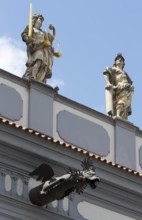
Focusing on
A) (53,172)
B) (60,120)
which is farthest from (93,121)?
(53,172)

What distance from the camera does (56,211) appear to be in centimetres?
1258

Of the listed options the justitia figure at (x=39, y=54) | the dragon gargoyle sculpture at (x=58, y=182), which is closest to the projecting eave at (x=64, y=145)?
the dragon gargoyle sculpture at (x=58, y=182)

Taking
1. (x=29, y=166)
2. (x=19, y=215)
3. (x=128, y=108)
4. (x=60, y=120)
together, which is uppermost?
(x=128, y=108)

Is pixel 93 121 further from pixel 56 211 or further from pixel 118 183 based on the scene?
pixel 56 211

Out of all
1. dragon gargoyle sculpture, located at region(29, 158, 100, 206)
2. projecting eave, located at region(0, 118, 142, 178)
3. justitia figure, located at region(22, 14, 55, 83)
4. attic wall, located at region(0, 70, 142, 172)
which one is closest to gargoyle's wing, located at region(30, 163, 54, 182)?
dragon gargoyle sculpture, located at region(29, 158, 100, 206)

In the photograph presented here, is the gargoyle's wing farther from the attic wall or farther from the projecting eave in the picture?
the attic wall

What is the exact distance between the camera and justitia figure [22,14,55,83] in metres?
13.6

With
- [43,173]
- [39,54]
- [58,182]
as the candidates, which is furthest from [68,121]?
[58,182]

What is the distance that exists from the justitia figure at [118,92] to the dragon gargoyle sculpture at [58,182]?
7.93 feet

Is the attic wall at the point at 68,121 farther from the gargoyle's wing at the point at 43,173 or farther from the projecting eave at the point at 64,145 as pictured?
the gargoyle's wing at the point at 43,173

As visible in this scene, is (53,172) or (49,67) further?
(49,67)

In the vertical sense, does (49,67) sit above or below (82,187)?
above

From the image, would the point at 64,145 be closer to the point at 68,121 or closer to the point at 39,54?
the point at 68,121

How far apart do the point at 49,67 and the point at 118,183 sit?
2131 millimetres
